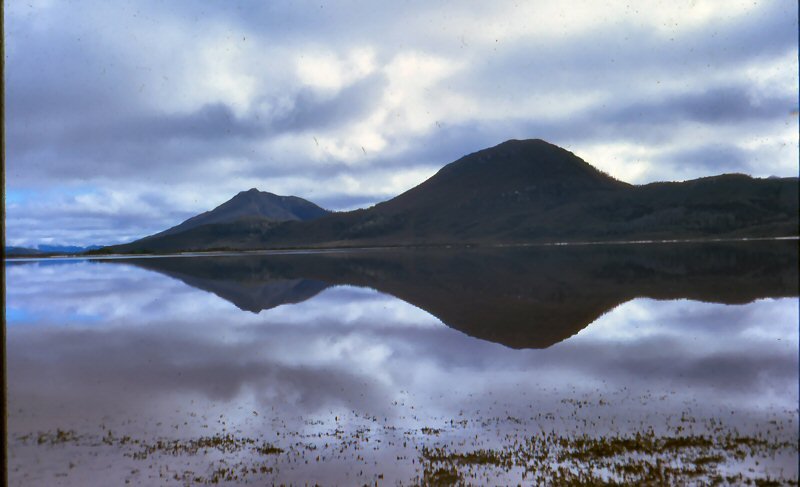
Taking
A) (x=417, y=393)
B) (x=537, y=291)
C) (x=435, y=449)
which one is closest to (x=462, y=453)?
(x=435, y=449)

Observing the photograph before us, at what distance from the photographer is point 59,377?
3488cm

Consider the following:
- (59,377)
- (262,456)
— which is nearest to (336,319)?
(59,377)

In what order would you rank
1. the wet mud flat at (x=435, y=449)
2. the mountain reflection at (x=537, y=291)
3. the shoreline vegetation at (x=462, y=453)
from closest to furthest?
1. the shoreline vegetation at (x=462, y=453)
2. the wet mud flat at (x=435, y=449)
3. the mountain reflection at (x=537, y=291)

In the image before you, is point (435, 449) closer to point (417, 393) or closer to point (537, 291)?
point (417, 393)

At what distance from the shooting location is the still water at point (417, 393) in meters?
18.7

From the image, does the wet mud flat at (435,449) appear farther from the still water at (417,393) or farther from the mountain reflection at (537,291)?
the mountain reflection at (537,291)

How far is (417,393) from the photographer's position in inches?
1141

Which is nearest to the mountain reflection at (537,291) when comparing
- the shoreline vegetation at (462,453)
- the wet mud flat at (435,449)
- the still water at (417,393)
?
the still water at (417,393)

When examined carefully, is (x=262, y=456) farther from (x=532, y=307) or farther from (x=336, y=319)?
(x=532, y=307)

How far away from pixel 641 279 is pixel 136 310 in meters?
73.4

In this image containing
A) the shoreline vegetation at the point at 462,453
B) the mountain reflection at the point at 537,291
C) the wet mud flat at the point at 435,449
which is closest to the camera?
the shoreline vegetation at the point at 462,453

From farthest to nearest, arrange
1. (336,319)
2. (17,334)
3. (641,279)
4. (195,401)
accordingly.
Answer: (641,279)
(336,319)
(17,334)
(195,401)

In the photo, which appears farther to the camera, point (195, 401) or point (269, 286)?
point (269, 286)

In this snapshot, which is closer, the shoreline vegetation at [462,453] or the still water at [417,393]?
the shoreline vegetation at [462,453]
